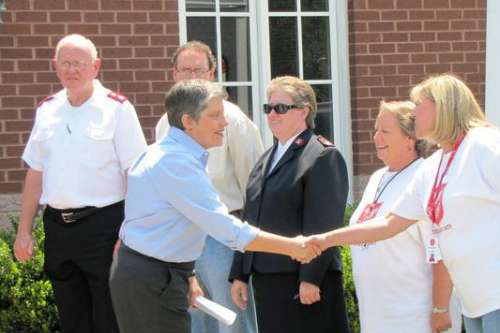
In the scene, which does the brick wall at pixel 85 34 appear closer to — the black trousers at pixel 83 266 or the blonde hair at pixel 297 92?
the black trousers at pixel 83 266

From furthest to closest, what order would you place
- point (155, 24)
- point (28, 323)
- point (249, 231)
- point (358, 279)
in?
point (155, 24), point (28, 323), point (358, 279), point (249, 231)

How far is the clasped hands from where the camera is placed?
4.33 metres

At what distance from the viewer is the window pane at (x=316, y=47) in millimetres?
7516

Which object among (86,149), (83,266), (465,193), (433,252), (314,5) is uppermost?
(314,5)

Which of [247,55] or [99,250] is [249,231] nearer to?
[99,250]

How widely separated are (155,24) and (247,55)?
31.2 inches

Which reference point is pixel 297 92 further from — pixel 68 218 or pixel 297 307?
pixel 68 218

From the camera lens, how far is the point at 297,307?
475 centimetres

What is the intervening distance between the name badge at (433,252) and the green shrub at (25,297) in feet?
8.05

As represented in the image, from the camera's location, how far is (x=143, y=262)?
407cm

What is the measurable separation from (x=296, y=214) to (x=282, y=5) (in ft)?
10.1

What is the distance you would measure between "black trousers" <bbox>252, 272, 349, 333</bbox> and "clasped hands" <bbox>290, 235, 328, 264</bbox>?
254 mm

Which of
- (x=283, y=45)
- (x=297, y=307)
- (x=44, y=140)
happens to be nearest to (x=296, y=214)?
(x=297, y=307)

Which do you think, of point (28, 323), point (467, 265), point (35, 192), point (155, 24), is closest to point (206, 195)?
point (467, 265)
